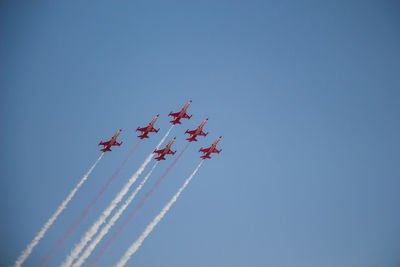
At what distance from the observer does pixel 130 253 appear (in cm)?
8481

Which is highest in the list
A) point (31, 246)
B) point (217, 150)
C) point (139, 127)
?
point (217, 150)

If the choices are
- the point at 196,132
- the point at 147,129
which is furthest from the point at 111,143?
the point at 196,132

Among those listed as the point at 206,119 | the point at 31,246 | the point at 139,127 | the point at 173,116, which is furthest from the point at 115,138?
the point at 31,246

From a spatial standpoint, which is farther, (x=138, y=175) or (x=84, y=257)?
(x=138, y=175)

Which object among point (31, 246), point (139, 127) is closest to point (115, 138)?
point (139, 127)

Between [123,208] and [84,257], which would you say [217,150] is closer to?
[123,208]

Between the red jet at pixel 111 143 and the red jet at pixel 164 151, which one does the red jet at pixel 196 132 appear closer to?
the red jet at pixel 164 151

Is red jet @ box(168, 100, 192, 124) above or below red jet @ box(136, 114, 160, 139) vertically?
above

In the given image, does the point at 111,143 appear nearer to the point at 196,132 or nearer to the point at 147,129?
the point at 147,129

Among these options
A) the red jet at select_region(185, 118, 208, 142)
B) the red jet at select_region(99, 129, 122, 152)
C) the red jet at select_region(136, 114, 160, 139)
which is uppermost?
the red jet at select_region(185, 118, 208, 142)

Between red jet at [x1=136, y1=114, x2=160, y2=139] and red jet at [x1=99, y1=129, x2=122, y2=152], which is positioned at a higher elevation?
red jet at [x1=136, y1=114, x2=160, y2=139]

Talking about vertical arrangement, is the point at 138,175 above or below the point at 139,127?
below

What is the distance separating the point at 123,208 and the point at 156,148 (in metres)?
13.0

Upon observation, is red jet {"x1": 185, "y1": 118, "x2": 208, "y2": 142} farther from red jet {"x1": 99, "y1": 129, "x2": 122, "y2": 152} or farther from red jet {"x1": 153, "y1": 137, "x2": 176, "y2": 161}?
red jet {"x1": 99, "y1": 129, "x2": 122, "y2": 152}
